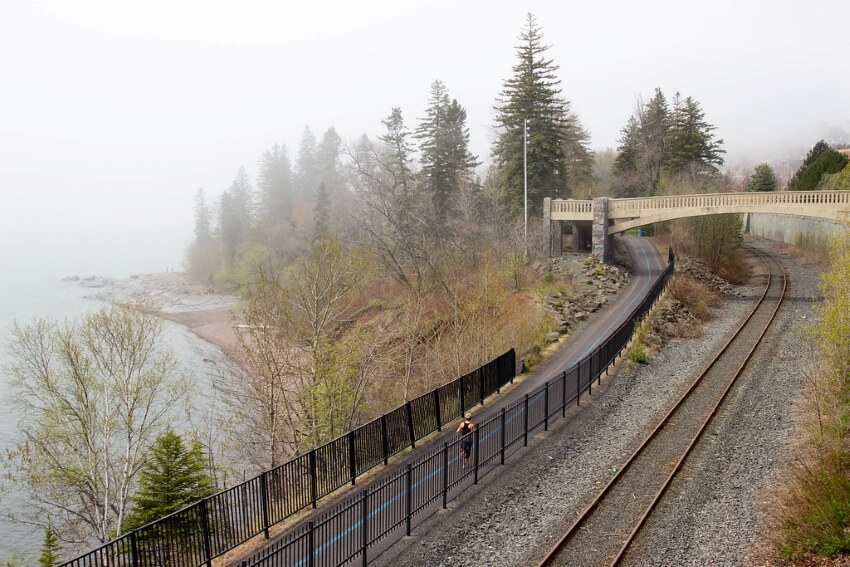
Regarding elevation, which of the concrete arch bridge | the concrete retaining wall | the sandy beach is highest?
the concrete arch bridge

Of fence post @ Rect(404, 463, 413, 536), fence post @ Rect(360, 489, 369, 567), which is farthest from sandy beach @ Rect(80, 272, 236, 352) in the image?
fence post @ Rect(360, 489, 369, 567)

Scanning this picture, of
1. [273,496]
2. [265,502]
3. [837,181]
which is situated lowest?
[273,496]

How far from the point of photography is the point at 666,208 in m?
40.1

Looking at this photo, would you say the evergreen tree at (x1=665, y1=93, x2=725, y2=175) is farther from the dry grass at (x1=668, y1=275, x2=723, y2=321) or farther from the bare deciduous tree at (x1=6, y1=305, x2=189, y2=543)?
the bare deciduous tree at (x1=6, y1=305, x2=189, y2=543)

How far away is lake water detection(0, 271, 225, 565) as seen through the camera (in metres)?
24.4

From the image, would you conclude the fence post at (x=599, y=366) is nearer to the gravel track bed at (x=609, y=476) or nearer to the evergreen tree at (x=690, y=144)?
the gravel track bed at (x=609, y=476)

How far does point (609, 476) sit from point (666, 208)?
2795 centimetres

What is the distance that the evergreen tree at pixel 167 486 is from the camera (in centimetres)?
1680

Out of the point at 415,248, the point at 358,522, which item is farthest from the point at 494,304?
the point at 358,522

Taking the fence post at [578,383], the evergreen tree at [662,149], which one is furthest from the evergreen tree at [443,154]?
the fence post at [578,383]

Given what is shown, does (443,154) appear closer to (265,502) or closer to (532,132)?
(532,132)

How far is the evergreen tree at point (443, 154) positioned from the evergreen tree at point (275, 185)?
156 ft

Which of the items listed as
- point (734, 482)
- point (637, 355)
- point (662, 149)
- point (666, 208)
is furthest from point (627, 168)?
point (734, 482)

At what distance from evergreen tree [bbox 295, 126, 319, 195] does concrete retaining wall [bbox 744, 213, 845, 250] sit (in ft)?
214
